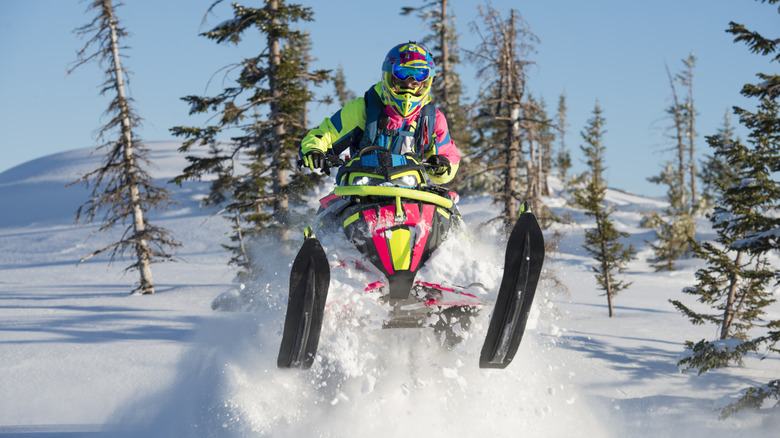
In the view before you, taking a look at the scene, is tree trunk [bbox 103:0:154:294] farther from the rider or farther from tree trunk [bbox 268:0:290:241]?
the rider

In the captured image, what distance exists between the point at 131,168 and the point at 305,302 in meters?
16.3

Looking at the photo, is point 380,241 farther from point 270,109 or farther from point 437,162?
point 270,109

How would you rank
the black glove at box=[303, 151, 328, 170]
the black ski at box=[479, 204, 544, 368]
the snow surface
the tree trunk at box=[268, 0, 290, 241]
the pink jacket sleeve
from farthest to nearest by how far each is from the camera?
the tree trunk at box=[268, 0, 290, 241] < the pink jacket sleeve < the black glove at box=[303, 151, 328, 170] < the snow surface < the black ski at box=[479, 204, 544, 368]

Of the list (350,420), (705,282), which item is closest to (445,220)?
(350,420)

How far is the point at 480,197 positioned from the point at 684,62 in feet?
60.4

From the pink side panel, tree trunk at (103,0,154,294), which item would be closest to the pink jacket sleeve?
the pink side panel

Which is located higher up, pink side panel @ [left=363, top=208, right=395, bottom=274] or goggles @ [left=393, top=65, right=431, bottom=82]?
goggles @ [left=393, top=65, right=431, bottom=82]

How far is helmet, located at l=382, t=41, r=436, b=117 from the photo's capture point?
5281mm

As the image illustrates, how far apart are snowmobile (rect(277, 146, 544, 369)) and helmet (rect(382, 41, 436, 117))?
0.53 meters

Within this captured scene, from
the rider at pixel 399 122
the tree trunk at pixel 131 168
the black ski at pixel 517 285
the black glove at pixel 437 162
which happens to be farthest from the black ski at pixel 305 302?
the tree trunk at pixel 131 168

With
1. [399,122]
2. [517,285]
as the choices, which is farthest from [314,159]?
[517,285]

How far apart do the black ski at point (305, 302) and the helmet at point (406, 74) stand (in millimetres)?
1727

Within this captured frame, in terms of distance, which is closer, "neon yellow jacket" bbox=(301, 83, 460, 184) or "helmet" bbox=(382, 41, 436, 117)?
"helmet" bbox=(382, 41, 436, 117)

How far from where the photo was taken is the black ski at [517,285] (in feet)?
14.8
